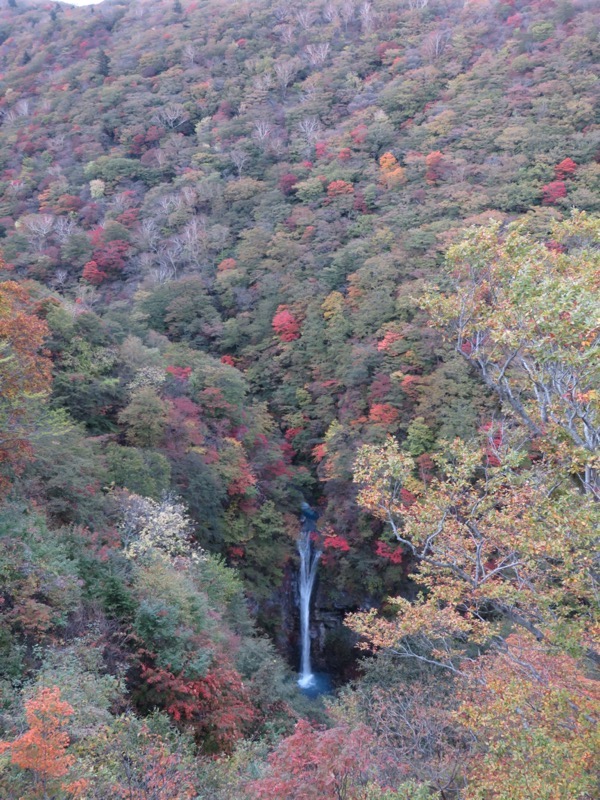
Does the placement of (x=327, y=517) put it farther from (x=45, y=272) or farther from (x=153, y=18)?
(x=153, y=18)

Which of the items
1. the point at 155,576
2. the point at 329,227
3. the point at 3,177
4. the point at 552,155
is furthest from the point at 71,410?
the point at 3,177

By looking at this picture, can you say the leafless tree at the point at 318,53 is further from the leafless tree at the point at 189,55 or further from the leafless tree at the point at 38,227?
the leafless tree at the point at 38,227

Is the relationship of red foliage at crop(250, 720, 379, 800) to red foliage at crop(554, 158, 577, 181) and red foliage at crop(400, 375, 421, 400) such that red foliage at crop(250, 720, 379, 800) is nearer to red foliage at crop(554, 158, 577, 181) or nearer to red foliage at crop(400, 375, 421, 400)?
red foliage at crop(400, 375, 421, 400)

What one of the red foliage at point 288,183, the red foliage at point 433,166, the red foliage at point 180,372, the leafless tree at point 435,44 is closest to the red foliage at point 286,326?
the red foliage at point 180,372

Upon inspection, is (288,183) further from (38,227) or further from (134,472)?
(134,472)

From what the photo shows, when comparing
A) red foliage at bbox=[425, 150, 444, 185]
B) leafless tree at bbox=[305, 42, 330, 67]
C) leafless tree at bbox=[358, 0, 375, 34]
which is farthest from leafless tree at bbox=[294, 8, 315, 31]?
red foliage at bbox=[425, 150, 444, 185]

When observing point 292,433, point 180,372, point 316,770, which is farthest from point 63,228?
point 316,770
